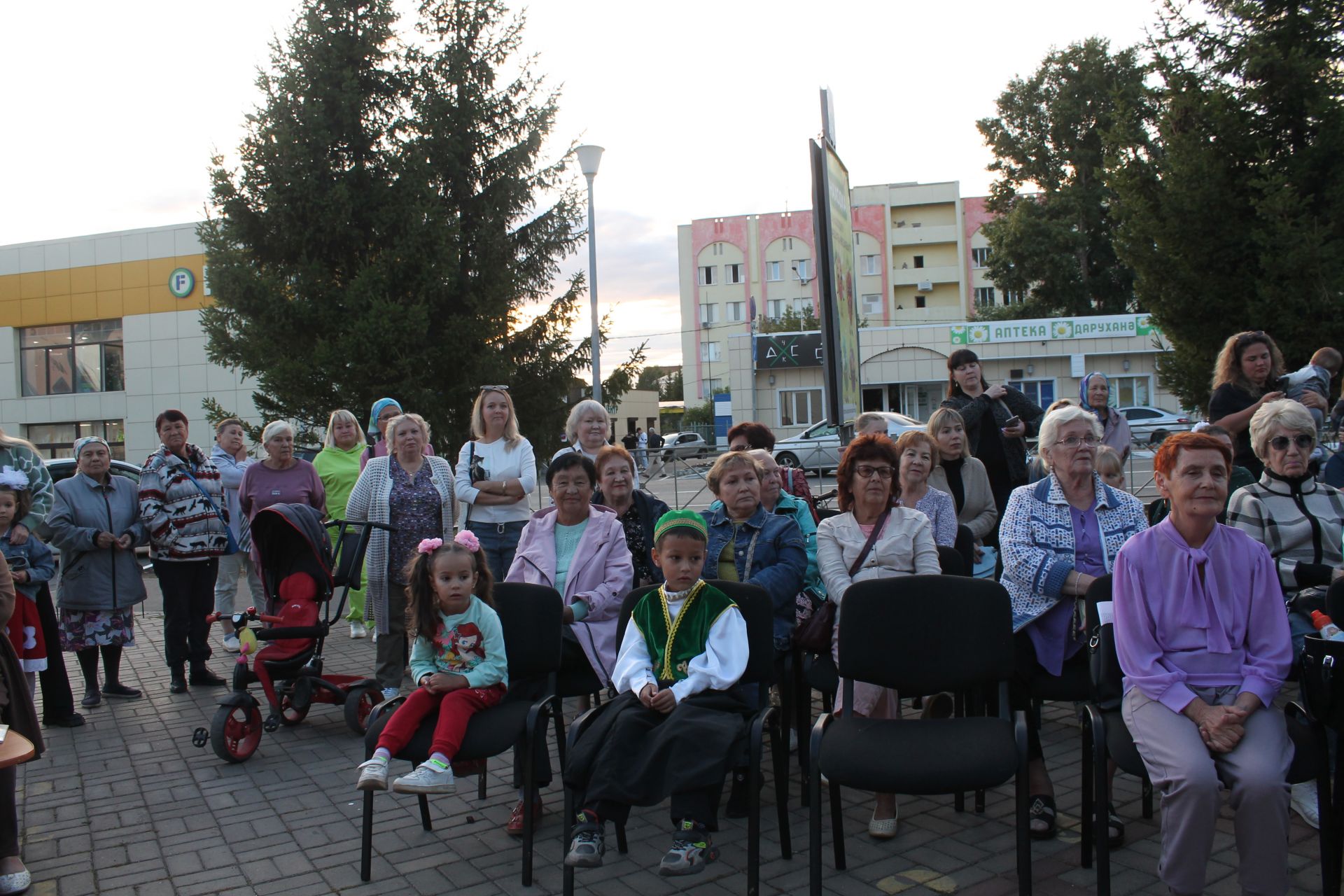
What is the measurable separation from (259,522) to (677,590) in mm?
3166

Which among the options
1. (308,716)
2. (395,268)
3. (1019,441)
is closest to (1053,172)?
(395,268)

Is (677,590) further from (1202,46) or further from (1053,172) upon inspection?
(1053,172)

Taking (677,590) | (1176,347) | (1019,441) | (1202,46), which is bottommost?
(677,590)

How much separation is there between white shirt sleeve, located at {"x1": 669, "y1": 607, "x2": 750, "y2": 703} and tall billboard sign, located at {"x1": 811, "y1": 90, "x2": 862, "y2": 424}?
3809mm

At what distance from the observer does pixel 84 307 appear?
29125 millimetres

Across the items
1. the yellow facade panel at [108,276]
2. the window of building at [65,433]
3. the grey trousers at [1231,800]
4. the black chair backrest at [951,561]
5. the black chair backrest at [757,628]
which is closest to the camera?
the grey trousers at [1231,800]

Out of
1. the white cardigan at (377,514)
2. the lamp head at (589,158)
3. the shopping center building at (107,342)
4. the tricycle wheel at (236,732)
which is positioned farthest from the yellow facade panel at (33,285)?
the tricycle wheel at (236,732)

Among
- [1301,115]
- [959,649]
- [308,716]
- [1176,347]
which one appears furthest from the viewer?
[1176,347]

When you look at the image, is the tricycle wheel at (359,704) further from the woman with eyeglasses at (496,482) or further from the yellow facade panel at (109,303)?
the yellow facade panel at (109,303)

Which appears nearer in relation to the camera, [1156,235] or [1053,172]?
[1156,235]

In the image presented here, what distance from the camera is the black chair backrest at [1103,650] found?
3.62 m

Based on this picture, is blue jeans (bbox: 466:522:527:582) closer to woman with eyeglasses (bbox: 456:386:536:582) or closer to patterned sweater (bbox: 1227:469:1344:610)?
woman with eyeglasses (bbox: 456:386:536:582)

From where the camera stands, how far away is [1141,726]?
10.9 ft

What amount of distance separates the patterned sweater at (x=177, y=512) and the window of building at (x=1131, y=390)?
1427 inches
